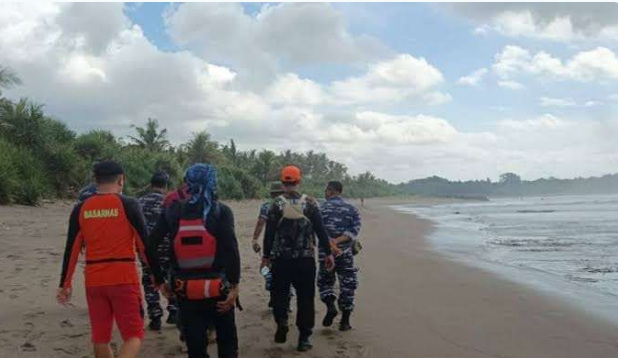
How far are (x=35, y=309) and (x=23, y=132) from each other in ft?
67.2

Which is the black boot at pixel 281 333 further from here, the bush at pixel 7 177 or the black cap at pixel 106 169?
the bush at pixel 7 177

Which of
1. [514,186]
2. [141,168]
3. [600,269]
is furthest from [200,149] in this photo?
[514,186]

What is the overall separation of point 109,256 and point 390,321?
13.3 feet

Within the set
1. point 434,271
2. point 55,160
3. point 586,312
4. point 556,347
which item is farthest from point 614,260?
point 55,160

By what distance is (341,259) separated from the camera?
256 inches

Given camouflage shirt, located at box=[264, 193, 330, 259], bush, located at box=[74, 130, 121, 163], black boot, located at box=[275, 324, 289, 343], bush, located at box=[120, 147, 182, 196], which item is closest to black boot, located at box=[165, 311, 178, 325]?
black boot, located at box=[275, 324, 289, 343]

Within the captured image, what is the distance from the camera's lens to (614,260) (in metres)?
13.3

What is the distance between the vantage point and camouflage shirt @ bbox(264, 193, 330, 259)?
213 inches

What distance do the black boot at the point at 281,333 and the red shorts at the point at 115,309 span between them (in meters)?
1.94

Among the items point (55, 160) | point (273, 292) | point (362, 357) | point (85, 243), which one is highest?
point (55, 160)

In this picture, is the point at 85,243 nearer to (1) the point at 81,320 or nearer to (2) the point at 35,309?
(1) the point at 81,320

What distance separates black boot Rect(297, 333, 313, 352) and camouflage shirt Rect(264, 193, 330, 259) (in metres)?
0.82

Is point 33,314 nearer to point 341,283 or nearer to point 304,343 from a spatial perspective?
point 304,343

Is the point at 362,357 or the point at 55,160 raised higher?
the point at 55,160
